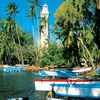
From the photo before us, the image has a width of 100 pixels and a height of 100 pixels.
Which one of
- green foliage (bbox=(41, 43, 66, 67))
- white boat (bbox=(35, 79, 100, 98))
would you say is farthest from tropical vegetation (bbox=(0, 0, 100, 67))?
white boat (bbox=(35, 79, 100, 98))

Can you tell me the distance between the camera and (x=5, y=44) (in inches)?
5034

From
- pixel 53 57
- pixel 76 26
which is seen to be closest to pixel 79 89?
pixel 76 26

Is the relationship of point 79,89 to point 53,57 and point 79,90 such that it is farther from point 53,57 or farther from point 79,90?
point 53,57

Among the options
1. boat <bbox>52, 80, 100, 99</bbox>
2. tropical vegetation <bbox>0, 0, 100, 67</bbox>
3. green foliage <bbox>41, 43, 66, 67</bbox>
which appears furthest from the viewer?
green foliage <bbox>41, 43, 66, 67</bbox>

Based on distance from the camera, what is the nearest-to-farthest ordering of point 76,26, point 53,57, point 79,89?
point 79,89 → point 76,26 → point 53,57

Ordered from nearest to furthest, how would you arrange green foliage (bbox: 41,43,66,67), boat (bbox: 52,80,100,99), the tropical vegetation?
1. boat (bbox: 52,80,100,99)
2. the tropical vegetation
3. green foliage (bbox: 41,43,66,67)

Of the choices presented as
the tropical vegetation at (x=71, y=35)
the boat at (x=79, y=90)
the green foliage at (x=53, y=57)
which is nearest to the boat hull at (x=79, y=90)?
the boat at (x=79, y=90)

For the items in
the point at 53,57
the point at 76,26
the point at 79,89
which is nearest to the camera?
the point at 79,89

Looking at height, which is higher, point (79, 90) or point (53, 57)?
point (53, 57)

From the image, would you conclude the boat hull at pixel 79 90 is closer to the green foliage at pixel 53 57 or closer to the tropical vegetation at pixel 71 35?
the tropical vegetation at pixel 71 35

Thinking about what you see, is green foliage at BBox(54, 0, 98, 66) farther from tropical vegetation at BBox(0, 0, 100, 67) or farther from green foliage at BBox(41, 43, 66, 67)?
green foliage at BBox(41, 43, 66, 67)

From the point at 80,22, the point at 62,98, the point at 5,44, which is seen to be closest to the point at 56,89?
the point at 62,98

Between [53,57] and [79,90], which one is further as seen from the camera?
[53,57]

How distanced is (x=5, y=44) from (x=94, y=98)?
9781cm
